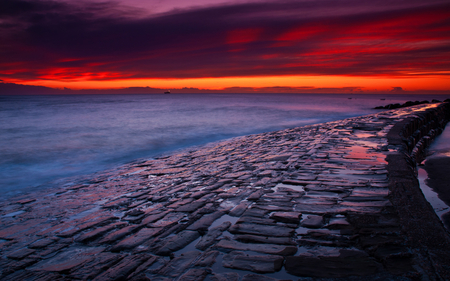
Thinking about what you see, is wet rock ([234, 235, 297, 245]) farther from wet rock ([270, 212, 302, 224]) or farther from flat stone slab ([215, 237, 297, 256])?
wet rock ([270, 212, 302, 224])

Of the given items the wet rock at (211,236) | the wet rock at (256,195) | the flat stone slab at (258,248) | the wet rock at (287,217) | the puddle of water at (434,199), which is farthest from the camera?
the puddle of water at (434,199)

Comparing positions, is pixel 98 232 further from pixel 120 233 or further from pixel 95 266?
pixel 95 266

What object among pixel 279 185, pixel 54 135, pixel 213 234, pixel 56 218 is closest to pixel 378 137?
pixel 279 185

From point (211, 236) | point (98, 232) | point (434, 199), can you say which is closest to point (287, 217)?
point (211, 236)

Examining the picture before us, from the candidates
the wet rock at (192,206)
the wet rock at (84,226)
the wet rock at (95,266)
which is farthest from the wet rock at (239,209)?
the wet rock at (84,226)

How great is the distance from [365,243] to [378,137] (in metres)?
6.15

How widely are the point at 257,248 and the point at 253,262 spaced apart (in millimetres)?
222

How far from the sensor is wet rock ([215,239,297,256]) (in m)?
2.40

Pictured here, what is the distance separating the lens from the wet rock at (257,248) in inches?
94.6

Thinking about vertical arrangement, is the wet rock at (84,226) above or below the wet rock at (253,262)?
below

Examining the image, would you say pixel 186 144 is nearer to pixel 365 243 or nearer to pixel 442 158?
pixel 442 158

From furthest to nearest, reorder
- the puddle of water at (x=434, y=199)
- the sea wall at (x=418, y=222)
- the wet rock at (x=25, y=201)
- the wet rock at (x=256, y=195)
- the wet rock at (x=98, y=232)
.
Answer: the wet rock at (x=25, y=201)
the puddle of water at (x=434, y=199)
the wet rock at (x=256, y=195)
the wet rock at (x=98, y=232)
the sea wall at (x=418, y=222)

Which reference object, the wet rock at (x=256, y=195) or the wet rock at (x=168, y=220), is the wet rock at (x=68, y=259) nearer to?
the wet rock at (x=168, y=220)

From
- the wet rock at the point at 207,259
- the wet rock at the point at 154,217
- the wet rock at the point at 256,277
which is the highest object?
the wet rock at the point at 256,277
